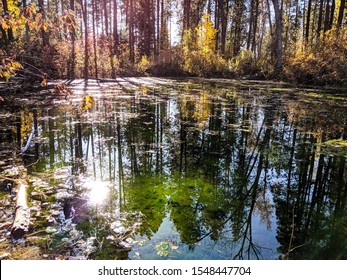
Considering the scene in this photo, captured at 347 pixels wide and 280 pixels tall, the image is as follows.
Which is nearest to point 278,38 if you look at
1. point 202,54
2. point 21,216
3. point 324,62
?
point 324,62

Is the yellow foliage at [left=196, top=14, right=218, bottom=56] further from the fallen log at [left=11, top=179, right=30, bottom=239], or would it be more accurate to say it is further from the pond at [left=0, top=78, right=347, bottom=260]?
the fallen log at [left=11, top=179, right=30, bottom=239]

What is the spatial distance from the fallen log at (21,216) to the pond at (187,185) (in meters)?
0.09

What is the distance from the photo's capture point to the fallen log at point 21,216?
243 centimetres

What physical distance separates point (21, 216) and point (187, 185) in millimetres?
1889

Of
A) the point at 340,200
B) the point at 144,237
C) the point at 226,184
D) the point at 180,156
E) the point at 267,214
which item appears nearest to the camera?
the point at 144,237

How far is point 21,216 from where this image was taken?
8.57ft

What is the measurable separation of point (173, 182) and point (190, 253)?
1.39 meters

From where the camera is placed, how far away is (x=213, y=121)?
6992 mm

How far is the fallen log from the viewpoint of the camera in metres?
2.43

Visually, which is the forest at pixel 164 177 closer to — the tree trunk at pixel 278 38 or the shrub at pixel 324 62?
the shrub at pixel 324 62

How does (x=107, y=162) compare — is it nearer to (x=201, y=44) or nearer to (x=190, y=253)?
(x=190, y=253)

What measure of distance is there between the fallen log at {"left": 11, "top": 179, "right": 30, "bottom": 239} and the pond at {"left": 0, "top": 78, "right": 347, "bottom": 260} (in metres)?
0.09

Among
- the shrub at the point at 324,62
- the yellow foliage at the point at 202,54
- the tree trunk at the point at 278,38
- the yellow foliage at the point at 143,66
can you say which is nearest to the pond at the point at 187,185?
the shrub at the point at 324,62
